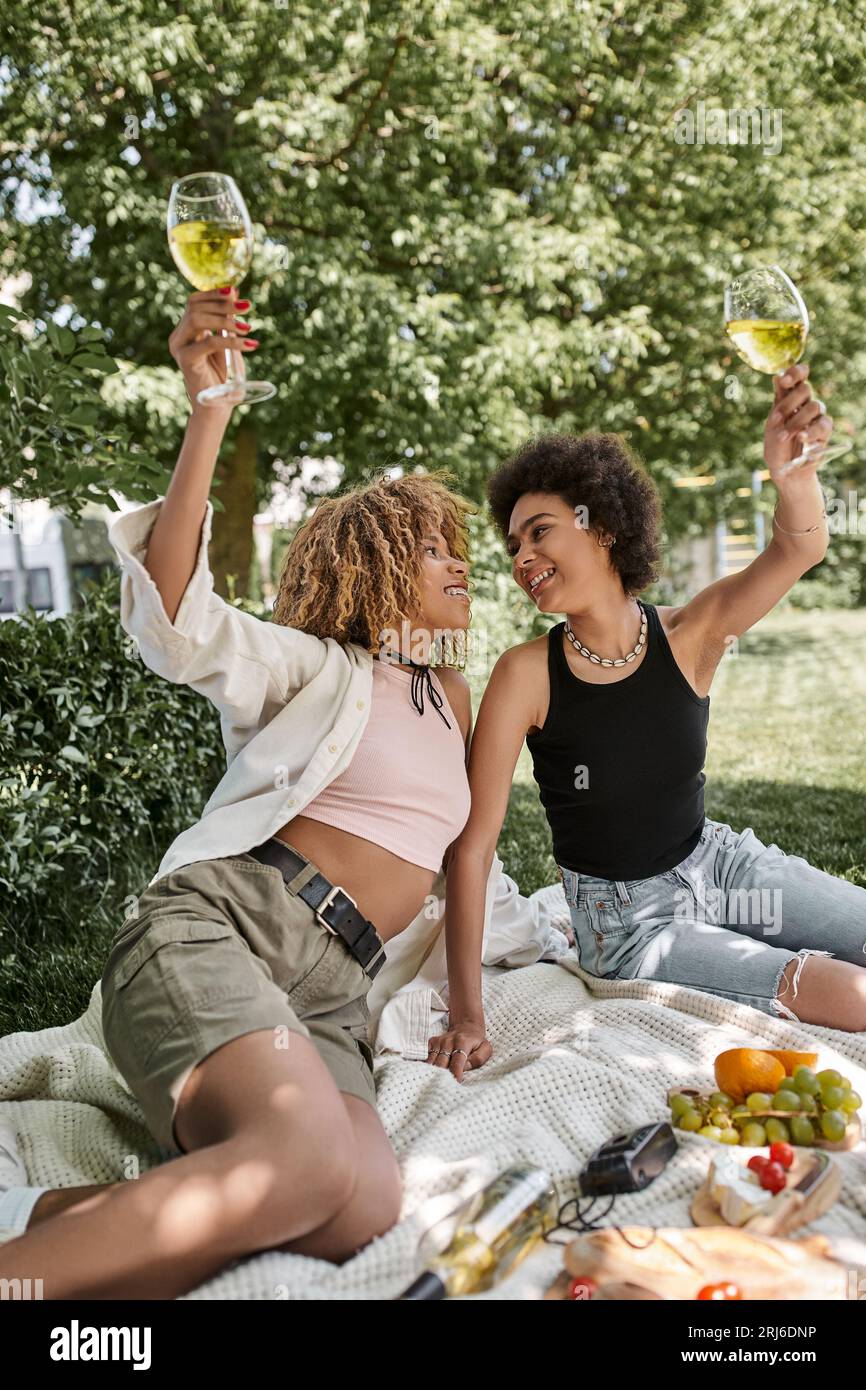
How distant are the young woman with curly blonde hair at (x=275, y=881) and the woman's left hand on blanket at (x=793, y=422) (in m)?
0.84

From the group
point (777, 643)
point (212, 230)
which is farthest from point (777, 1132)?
point (777, 643)

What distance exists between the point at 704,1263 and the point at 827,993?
1182 mm

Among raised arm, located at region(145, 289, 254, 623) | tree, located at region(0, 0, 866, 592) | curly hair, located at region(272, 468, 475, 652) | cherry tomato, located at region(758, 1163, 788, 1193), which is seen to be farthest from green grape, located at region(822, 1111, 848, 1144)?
tree, located at region(0, 0, 866, 592)

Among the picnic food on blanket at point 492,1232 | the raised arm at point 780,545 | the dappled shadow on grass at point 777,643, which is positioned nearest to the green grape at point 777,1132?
the picnic food on blanket at point 492,1232

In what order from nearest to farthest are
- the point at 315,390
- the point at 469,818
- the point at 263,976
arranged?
the point at 263,976, the point at 469,818, the point at 315,390

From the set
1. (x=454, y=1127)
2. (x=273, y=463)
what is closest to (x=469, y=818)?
(x=454, y=1127)

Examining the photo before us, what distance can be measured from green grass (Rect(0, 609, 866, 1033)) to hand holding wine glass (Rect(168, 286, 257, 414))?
2.21 meters

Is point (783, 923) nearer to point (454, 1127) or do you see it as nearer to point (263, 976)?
point (454, 1127)

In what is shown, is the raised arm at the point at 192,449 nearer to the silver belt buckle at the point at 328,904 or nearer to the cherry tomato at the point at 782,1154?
the silver belt buckle at the point at 328,904

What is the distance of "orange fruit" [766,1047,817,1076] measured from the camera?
8.75 ft

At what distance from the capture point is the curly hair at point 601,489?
3.23 meters

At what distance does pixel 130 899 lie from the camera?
4461 mm

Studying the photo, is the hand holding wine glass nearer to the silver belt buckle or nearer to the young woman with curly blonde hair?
the young woman with curly blonde hair
